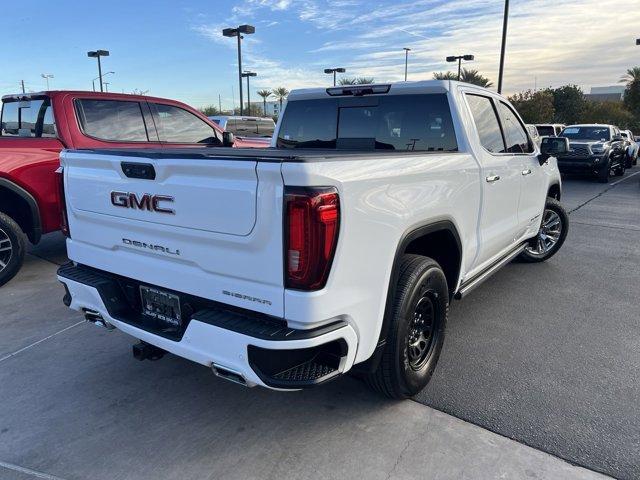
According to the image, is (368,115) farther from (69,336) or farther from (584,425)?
(69,336)

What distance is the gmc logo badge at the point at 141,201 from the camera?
245 cm

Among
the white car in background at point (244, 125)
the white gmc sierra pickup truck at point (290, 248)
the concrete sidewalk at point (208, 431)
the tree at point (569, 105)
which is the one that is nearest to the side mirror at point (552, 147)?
the white gmc sierra pickup truck at point (290, 248)

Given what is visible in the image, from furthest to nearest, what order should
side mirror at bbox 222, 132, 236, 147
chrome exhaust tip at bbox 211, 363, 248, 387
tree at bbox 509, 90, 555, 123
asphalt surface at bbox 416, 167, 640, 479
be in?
tree at bbox 509, 90, 555, 123
side mirror at bbox 222, 132, 236, 147
asphalt surface at bbox 416, 167, 640, 479
chrome exhaust tip at bbox 211, 363, 248, 387

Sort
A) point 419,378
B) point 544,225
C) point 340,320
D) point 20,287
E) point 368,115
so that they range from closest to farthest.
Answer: point 340,320
point 419,378
point 368,115
point 20,287
point 544,225

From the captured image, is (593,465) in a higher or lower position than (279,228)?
lower

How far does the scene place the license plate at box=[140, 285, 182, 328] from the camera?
258 cm

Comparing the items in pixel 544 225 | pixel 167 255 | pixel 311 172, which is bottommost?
pixel 544 225

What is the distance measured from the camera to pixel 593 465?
2.46m

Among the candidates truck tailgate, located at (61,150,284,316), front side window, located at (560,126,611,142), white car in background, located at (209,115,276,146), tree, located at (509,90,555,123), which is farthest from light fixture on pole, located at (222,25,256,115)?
tree, located at (509,90,555,123)

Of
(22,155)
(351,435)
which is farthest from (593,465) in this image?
(22,155)

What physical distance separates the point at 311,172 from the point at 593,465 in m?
2.02

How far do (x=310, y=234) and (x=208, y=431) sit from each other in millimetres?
1426

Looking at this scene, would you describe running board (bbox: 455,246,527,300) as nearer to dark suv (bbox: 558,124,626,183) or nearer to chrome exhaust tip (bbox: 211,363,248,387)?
chrome exhaust tip (bbox: 211,363,248,387)

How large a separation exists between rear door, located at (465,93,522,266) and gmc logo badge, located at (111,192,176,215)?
2228 mm
